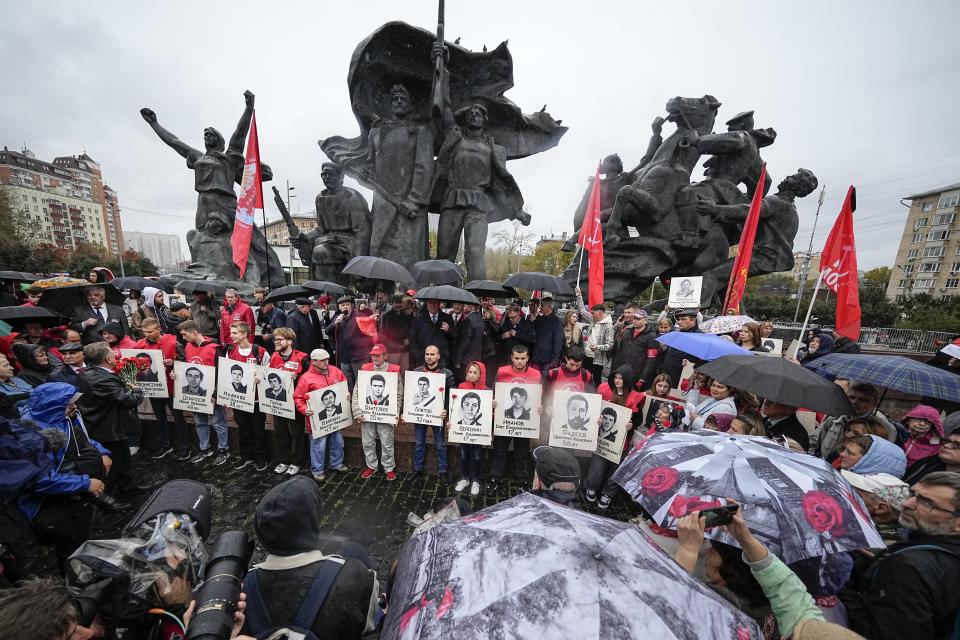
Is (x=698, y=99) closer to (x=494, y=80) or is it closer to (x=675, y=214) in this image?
(x=675, y=214)

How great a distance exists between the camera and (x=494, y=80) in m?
10.3

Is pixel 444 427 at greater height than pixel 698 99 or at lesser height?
lesser

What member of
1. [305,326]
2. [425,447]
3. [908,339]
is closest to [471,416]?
[425,447]

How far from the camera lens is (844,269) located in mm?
5887

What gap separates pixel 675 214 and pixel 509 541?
13210mm

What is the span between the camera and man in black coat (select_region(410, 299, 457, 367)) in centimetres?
611

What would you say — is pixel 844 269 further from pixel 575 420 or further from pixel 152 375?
pixel 152 375

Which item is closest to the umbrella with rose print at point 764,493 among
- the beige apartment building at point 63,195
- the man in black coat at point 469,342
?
the man in black coat at point 469,342

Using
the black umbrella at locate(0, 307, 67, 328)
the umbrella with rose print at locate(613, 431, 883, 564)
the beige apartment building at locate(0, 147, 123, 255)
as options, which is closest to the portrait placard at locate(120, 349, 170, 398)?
the black umbrella at locate(0, 307, 67, 328)

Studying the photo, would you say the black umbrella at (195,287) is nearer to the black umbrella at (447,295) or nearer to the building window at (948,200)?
the black umbrella at (447,295)

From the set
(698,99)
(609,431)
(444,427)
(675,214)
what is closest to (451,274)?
(444,427)

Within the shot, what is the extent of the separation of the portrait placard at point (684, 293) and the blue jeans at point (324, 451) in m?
7.64

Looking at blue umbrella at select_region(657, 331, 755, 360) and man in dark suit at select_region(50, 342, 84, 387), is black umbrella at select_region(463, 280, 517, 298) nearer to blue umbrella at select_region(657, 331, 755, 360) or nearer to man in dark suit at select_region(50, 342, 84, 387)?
blue umbrella at select_region(657, 331, 755, 360)

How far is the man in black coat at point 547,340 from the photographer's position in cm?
→ 660
